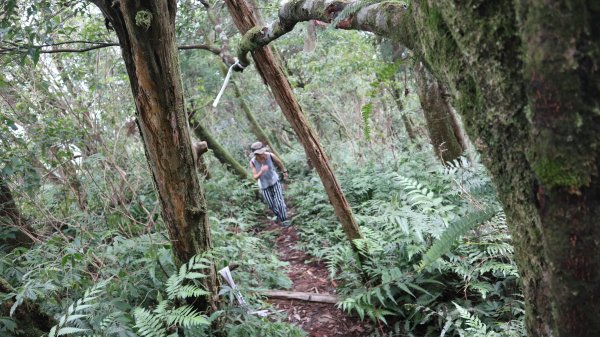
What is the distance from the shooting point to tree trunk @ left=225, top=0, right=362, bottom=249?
13.6 ft

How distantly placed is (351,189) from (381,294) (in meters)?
3.74

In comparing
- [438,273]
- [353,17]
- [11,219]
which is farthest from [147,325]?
[11,219]

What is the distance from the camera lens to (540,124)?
75 centimetres

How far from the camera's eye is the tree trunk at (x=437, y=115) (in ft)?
17.7

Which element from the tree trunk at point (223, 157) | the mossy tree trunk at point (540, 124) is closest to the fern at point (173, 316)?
the mossy tree trunk at point (540, 124)

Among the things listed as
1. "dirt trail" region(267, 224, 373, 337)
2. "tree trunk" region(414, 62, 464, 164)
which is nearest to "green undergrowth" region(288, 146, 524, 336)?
"dirt trail" region(267, 224, 373, 337)

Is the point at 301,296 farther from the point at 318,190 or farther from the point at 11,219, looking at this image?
the point at 318,190

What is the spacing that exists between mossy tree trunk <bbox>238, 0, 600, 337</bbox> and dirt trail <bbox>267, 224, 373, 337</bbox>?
3550mm

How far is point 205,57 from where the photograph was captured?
12.7 meters

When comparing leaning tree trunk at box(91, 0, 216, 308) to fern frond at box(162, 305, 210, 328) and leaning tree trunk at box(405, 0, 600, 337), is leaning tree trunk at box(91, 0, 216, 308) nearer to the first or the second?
fern frond at box(162, 305, 210, 328)

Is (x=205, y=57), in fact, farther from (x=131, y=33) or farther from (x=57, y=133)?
(x=131, y=33)

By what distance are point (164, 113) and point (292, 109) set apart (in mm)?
1670

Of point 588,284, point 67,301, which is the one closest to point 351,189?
point 67,301

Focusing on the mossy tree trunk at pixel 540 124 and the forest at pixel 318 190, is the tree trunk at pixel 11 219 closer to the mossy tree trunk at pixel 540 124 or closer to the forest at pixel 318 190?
the forest at pixel 318 190
